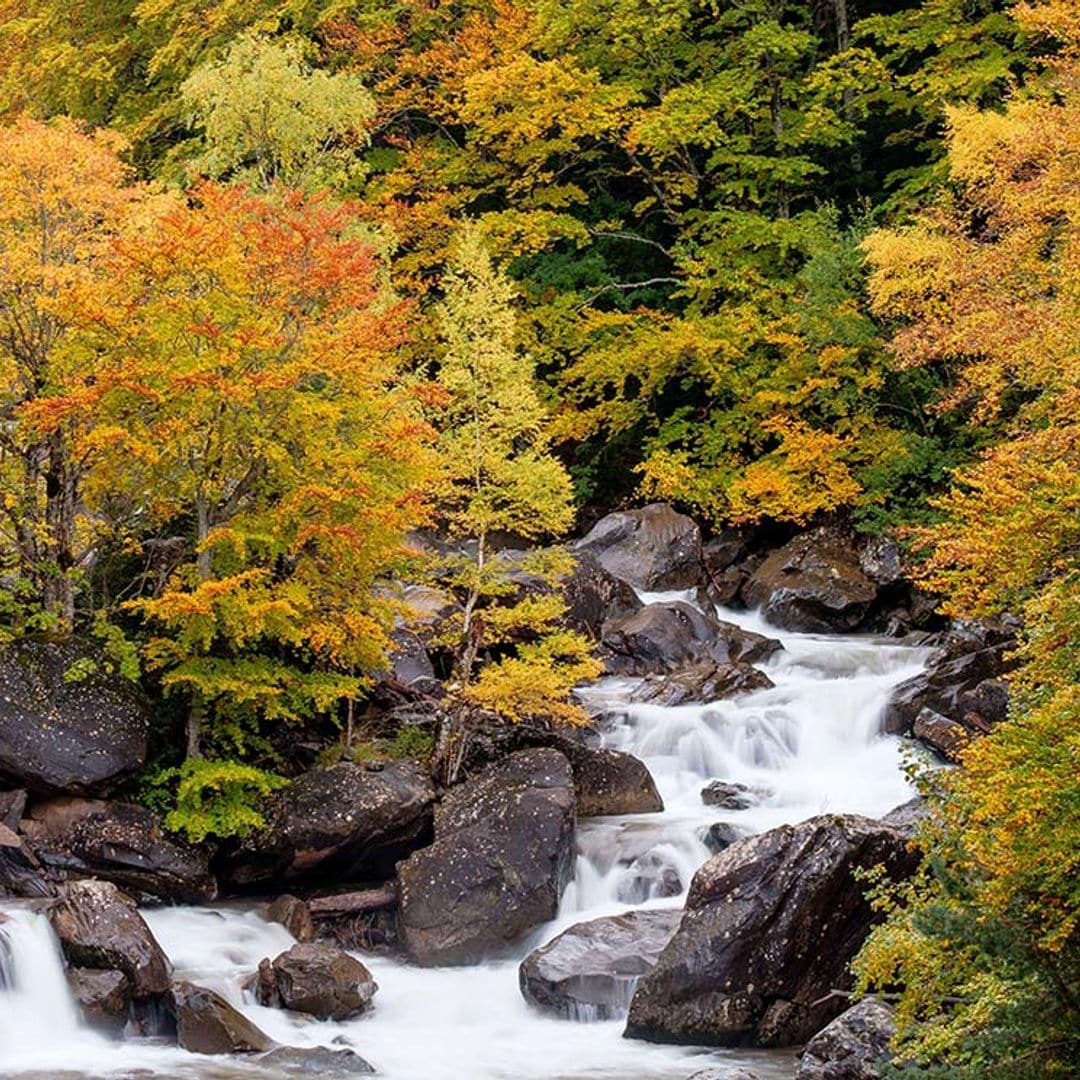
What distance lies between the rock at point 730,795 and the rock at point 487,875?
274 centimetres

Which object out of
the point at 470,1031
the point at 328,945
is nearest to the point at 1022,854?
the point at 470,1031

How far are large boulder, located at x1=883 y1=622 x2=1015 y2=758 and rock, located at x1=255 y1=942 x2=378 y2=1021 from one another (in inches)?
346

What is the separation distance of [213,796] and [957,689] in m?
10.8

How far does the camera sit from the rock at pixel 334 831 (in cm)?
1858

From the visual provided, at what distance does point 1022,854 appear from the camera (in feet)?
28.8

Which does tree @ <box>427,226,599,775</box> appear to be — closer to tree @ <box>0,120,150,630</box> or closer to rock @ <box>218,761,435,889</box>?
rock @ <box>218,761,435,889</box>

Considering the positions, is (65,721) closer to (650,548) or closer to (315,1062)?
(315,1062)

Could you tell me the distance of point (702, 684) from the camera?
23500 millimetres

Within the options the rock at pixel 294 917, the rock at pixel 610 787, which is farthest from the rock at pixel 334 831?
the rock at pixel 610 787

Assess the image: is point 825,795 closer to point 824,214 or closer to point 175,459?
point 175,459

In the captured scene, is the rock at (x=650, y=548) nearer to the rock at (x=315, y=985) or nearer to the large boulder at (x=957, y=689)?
the large boulder at (x=957, y=689)

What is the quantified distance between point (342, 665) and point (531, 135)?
16730 millimetres

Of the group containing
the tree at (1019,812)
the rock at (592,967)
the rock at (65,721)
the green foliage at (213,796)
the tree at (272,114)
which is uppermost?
the tree at (272,114)

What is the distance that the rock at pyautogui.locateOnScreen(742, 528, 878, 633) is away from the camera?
90.8 feet
